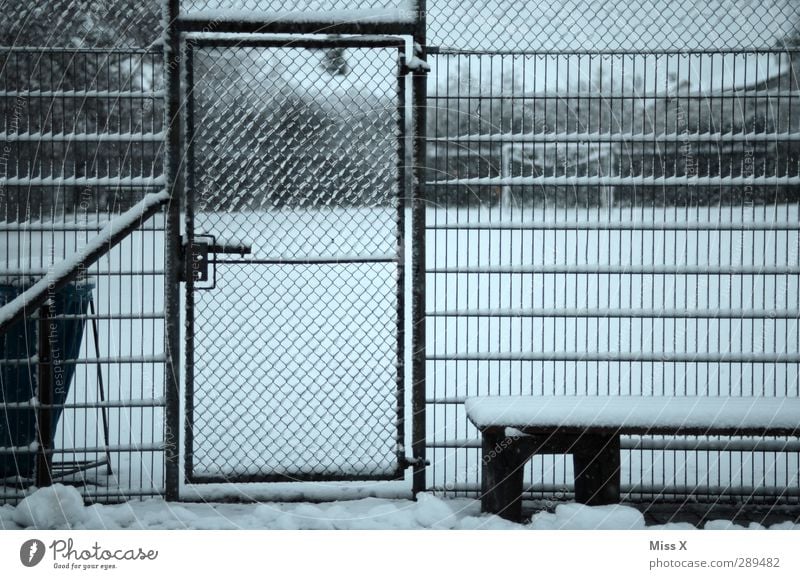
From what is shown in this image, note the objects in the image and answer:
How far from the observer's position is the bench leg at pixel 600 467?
368 cm

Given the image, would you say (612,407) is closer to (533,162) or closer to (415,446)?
Answer: (415,446)

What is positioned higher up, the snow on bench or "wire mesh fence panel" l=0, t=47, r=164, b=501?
"wire mesh fence panel" l=0, t=47, r=164, b=501

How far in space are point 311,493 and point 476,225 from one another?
60.0 inches

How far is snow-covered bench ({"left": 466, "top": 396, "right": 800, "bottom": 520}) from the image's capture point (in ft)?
11.6

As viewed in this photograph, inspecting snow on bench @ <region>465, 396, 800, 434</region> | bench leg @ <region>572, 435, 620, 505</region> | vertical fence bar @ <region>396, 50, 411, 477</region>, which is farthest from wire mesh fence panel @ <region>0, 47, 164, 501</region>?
bench leg @ <region>572, 435, 620, 505</region>

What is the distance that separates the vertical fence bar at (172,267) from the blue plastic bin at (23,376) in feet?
1.64

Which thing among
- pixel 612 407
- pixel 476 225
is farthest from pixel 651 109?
pixel 612 407

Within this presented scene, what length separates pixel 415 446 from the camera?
416cm

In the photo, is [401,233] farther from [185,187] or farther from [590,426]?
[590,426]

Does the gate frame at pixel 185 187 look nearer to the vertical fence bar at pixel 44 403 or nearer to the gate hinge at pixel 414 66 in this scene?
the gate hinge at pixel 414 66
